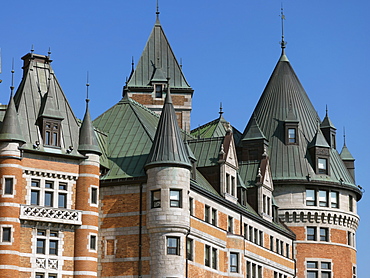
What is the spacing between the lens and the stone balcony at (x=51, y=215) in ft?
204

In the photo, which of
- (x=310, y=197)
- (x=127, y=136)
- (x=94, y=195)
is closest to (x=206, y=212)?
(x=127, y=136)

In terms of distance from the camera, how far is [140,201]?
6681 centimetres

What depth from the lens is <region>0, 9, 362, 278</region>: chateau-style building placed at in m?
62.8

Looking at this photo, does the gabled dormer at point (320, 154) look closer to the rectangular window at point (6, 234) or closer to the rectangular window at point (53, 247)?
the rectangular window at point (53, 247)

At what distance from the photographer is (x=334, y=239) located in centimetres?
8906

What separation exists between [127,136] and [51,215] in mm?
11400

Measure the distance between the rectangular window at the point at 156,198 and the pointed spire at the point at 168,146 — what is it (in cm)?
179

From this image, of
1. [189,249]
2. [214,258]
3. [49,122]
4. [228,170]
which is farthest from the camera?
[228,170]

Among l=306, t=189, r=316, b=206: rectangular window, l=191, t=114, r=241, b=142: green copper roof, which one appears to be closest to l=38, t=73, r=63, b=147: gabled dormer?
l=191, t=114, r=241, b=142: green copper roof

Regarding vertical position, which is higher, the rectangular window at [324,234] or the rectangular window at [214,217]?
the rectangular window at [324,234]

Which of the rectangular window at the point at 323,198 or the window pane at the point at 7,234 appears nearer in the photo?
the window pane at the point at 7,234

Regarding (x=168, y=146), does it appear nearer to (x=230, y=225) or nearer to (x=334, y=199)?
(x=230, y=225)

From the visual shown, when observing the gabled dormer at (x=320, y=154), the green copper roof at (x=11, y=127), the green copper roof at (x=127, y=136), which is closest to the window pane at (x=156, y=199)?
the green copper roof at (x=127, y=136)

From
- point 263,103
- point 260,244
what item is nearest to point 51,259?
point 260,244
